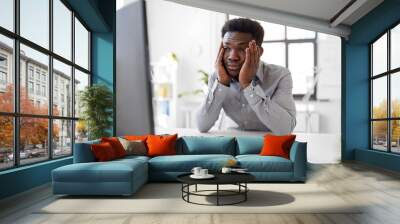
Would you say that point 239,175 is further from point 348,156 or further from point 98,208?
point 348,156

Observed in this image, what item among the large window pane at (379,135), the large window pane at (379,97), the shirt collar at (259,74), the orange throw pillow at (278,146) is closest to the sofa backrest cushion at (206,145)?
the orange throw pillow at (278,146)

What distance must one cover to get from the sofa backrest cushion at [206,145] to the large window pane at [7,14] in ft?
9.49

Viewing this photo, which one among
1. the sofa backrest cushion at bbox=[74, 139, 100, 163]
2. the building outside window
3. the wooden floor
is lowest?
the wooden floor

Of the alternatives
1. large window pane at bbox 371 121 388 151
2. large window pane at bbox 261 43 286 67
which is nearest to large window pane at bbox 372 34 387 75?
large window pane at bbox 371 121 388 151

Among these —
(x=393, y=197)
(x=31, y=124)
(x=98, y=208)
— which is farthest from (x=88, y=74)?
(x=393, y=197)

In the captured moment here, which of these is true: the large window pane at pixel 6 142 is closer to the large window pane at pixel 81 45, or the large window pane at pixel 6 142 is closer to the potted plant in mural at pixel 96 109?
the potted plant in mural at pixel 96 109

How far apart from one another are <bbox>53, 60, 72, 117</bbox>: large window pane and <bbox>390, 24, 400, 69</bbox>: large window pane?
18.9 feet

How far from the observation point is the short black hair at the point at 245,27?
7500 millimetres

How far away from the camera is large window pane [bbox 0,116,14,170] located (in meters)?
4.57

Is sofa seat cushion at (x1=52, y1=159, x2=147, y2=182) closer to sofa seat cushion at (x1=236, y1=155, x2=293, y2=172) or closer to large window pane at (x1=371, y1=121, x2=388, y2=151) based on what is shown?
sofa seat cushion at (x1=236, y1=155, x2=293, y2=172)

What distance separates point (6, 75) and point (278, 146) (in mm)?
3641

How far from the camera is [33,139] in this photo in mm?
5453

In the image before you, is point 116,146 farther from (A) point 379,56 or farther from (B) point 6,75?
(A) point 379,56

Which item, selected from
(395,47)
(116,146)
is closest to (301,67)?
(395,47)
